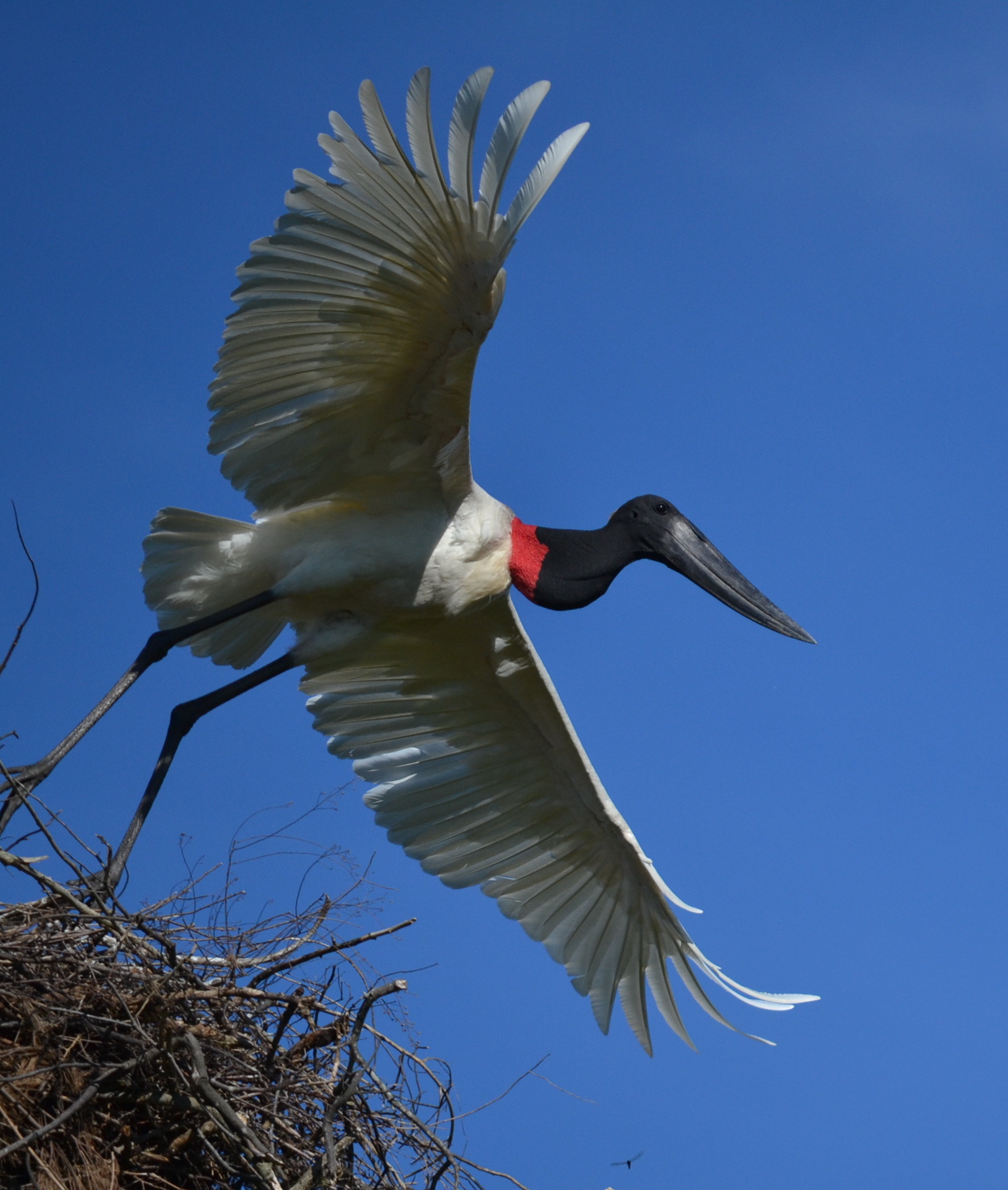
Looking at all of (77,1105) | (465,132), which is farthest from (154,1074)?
(465,132)

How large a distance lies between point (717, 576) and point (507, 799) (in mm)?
1346

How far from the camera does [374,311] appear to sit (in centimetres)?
477

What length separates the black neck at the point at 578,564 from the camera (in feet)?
19.7

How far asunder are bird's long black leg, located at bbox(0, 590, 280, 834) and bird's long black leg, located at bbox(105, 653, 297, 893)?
27 cm

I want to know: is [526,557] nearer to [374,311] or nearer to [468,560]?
[468,560]

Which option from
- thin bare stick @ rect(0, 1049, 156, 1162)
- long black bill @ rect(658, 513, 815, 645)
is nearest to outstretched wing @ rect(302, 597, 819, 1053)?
long black bill @ rect(658, 513, 815, 645)

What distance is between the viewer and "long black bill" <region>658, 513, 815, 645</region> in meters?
6.30

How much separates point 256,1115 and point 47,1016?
713mm

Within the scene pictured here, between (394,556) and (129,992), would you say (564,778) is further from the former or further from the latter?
(129,992)

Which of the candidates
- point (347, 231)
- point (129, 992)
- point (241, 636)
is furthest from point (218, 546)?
point (129, 992)

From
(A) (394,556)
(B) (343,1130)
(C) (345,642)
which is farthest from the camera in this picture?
(C) (345,642)

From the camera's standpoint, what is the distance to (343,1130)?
4621 mm

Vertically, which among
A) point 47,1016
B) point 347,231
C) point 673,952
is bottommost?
point 47,1016

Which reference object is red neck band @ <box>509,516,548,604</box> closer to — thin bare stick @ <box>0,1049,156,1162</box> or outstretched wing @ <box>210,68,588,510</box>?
outstretched wing @ <box>210,68,588,510</box>
